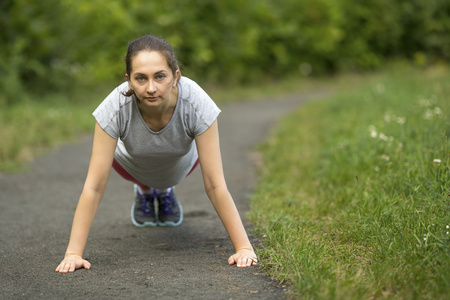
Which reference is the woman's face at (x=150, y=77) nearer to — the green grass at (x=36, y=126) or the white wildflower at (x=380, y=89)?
the green grass at (x=36, y=126)

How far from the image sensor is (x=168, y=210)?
4086 mm

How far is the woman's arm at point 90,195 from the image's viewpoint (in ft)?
10.0

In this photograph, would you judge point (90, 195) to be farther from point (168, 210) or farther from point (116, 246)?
point (168, 210)

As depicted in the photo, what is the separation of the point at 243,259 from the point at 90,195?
2.98 ft

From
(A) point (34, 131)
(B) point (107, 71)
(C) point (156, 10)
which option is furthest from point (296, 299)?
(C) point (156, 10)

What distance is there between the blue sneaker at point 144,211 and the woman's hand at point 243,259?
3.81 feet

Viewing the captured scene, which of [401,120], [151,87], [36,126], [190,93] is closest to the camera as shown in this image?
[151,87]

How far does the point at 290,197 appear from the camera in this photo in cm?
440

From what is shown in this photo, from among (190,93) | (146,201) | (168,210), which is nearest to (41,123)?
(146,201)

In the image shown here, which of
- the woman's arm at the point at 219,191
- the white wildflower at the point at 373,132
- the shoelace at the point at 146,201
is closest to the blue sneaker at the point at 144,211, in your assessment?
the shoelace at the point at 146,201

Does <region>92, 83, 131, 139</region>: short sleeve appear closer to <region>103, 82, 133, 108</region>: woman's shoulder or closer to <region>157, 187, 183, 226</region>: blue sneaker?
<region>103, 82, 133, 108</region>: woman's shoulder

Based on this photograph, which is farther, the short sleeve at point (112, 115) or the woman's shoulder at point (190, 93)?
the woman's shoulder at point (190, 93)

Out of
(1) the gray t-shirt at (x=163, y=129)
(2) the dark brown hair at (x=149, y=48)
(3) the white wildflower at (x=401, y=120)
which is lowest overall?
(3) the white wildflower at (x=401, y=120)

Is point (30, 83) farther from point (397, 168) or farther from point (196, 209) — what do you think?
point (397, 168)
